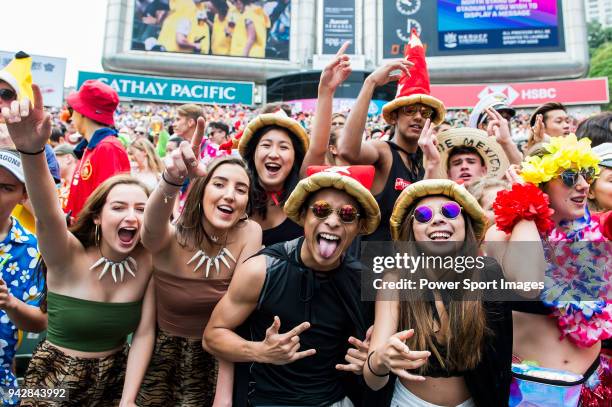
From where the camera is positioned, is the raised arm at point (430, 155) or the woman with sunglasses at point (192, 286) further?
the raised arm at point (430, 155)

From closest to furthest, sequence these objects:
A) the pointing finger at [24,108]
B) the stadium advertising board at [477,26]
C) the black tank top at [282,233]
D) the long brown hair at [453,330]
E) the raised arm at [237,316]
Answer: the pointing finger at [24,108] → the long brown hair at [453,330] → the raised arm at [237,316] → the black tank top at [282,233] → the stadium advertising board at [477,26]

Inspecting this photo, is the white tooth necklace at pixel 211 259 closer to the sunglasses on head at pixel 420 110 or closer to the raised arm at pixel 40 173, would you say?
the raised arm at pixel 40 173

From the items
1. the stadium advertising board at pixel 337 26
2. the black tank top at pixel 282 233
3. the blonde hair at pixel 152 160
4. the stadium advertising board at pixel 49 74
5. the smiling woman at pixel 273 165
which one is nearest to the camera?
the black tank top at pixel 282 233

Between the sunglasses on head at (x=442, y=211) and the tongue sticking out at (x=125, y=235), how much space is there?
1.58 meters

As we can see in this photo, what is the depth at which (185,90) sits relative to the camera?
29.9m

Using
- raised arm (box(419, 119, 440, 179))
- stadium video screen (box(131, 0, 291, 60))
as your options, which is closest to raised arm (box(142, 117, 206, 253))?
raised arm (box(419, 119, 440, 179))

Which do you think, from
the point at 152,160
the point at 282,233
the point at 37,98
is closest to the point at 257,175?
the point at 282,233

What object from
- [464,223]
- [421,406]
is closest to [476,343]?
[421,406]

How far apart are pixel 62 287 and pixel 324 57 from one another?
31944 millimetres

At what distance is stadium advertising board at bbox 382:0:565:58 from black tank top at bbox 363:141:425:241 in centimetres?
2978

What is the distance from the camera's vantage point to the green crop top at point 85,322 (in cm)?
246

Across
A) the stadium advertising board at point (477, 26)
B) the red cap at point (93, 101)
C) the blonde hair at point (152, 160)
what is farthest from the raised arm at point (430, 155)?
the stadium advertising board at point (477, 26)

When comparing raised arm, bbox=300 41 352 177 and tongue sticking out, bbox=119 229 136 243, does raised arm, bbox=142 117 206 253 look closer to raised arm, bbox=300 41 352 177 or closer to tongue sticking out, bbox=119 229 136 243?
tongue sticking out, bbox=119 229 136 243

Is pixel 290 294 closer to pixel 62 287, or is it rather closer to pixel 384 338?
pixel 384 338
